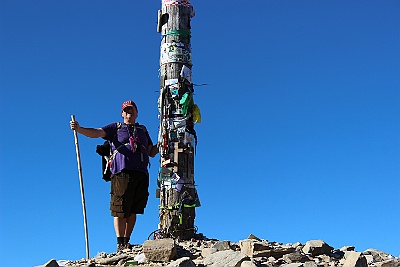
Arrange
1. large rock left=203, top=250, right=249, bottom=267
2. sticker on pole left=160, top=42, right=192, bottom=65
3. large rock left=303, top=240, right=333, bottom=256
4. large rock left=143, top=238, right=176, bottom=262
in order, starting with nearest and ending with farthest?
large rock left=203, top=250, right=249, bottom=267 < large rock left=143, top=238, right=176, bottom=262 < large rock left=303, top=240, right=333, bottom=256 < sticker on pole left=160, top=42, right=192, bottom=65

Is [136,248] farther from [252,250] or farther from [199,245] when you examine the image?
[252,250]

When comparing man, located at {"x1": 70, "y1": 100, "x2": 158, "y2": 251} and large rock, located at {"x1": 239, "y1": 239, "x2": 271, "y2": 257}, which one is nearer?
large rock, located at {"x1": 239, "y1": 239, "x2": 271, "y2": 257}

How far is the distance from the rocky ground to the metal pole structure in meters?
1.18

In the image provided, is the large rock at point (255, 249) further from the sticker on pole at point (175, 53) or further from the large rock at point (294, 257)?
the sticker on pole at point (175, 53)

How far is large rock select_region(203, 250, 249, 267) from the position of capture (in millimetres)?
5859

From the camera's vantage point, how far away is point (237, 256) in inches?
236

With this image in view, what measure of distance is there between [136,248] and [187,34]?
3.86 metres

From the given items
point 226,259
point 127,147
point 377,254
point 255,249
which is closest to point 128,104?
point 127,147

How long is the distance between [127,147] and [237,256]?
2649 millimetres

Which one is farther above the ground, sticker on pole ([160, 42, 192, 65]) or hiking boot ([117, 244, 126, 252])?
sticker on pole ([160, 42, 192, 65])

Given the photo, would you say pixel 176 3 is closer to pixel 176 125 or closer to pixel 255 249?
pixel 176 125

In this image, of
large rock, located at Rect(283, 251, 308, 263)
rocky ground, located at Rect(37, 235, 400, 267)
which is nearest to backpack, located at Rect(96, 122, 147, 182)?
rocky ground, located at Rect(37, 235, 400, 267)

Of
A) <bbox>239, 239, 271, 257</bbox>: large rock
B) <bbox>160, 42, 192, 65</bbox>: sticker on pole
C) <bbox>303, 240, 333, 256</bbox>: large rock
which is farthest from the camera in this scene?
<bbox>160, 42, 192, 65</bbox>: sticker on pole

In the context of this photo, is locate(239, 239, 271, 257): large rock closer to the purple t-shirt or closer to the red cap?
the purple t-shirt
